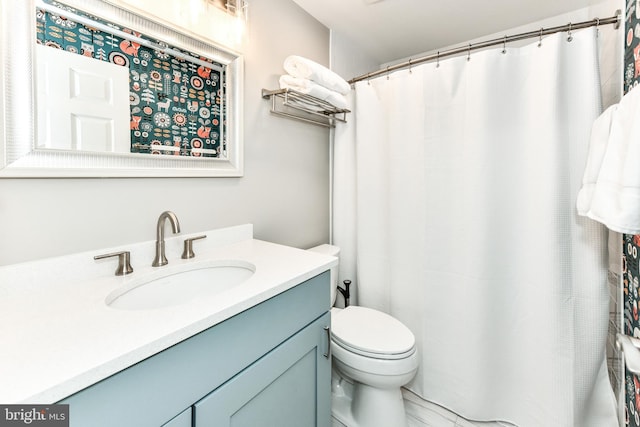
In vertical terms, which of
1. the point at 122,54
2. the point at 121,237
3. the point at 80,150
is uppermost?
the point at 122,54

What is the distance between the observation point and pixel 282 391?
889 mm

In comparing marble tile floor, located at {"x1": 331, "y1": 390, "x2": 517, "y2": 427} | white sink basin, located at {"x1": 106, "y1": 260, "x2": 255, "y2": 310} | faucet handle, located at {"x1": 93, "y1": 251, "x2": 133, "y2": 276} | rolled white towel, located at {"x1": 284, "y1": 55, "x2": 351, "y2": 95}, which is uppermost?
rolled white towel, located at {"x1": 284, "y1": 55, "x2": 351, "y2": 95}

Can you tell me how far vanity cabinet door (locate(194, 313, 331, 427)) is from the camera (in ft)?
2.34

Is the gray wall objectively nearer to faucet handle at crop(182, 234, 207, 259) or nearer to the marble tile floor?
faucet handle at crop(182, 234, 207, 259)

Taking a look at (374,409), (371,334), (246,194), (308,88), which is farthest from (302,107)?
(374,409)

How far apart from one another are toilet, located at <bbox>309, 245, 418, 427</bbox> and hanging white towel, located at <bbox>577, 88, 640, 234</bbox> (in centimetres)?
88

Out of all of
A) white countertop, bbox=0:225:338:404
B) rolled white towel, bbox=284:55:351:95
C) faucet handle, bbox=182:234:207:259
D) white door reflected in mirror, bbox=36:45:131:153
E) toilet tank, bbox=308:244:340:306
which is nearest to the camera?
white countertop, bbox=0:225:338:404

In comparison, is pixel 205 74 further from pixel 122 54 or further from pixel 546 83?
pixel 546 83

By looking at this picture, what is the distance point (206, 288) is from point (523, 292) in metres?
1.44

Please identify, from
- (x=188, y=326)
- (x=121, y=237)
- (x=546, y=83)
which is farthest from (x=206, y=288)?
(x=546, y=83)

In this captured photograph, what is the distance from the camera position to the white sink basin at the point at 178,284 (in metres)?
0.89

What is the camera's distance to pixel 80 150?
88 centimetres

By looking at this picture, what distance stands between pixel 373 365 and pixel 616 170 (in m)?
1.10

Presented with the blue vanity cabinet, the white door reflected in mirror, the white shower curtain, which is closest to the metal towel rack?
the white shower curtain
